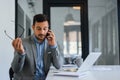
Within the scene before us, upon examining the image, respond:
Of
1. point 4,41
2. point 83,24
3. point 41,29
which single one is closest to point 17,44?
point 41,29

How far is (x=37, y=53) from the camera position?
2.38 m

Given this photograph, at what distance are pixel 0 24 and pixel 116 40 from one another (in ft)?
10.5

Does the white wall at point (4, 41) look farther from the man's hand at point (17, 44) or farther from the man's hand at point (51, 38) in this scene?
the man's hand at point (17, 44)

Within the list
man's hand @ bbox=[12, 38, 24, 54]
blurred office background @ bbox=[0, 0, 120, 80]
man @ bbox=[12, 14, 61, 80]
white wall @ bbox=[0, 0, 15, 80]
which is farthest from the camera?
blurred office background @ bbox=[0, 0, 120, 80]

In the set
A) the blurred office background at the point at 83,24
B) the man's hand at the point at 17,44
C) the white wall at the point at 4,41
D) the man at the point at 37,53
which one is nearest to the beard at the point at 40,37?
the man at the point at 37,53

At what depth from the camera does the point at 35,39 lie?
8.02ft

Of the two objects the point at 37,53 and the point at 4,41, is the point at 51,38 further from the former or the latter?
the point at 4,41

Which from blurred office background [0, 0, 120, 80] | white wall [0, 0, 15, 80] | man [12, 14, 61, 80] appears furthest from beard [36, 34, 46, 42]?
blurred office background [0, 0, 120, 80]

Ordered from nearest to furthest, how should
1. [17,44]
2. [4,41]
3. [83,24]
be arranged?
[17,44]
[4,41]
[83,24]

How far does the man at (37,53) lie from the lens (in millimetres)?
2316

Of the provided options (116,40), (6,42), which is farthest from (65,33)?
(6,42)

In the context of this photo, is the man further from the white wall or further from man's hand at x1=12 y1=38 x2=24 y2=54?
the white wall

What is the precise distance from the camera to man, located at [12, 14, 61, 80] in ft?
7.60

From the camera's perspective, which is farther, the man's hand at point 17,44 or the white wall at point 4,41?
the white wall at point 4,41
